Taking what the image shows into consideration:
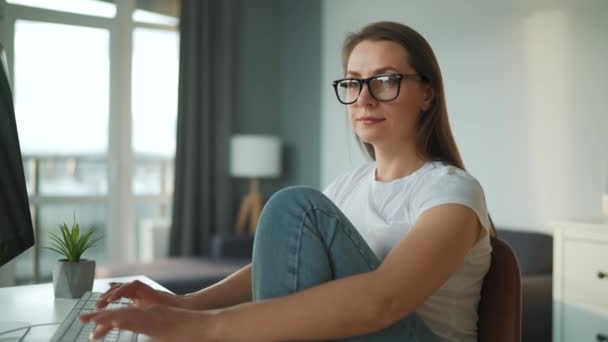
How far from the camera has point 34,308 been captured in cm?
128

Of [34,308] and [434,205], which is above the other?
[434,205]

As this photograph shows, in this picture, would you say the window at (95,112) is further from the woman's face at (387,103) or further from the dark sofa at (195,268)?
the woman's face at (387,103)

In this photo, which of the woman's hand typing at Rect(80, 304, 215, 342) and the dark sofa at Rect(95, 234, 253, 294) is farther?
the dark sofa at Rect(95, 234, 253, 294)

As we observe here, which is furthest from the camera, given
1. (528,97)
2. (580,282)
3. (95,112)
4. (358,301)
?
(95,112)

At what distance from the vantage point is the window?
4379mm

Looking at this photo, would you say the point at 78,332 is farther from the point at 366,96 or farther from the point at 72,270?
the point at 366,96

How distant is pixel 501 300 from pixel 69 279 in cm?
99

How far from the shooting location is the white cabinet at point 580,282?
2283mm

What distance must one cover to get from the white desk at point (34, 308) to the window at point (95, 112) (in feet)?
9.86

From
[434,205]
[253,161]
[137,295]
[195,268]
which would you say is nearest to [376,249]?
[434,205]

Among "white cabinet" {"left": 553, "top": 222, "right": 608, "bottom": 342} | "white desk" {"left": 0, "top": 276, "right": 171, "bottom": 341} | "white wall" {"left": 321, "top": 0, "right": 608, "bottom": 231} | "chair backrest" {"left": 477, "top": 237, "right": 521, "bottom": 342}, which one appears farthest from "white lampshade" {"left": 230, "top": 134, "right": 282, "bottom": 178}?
Answer: "chair backrest" {"left": 477, "top": 237, "right": 521, "bottom": 342}

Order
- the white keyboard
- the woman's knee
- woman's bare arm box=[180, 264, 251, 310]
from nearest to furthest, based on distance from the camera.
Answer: the white keyboard → the woman's knee → woman's bare arm box=[180, 264, 251, 310]

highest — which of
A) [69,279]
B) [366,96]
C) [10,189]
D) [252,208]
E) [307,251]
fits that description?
[366,96]

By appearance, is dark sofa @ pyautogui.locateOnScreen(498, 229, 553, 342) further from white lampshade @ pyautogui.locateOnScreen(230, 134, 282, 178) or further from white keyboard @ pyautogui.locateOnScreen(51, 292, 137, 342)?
white lampshade @ pyautogui.locateOnScreen(230, 134, 282, 178)
